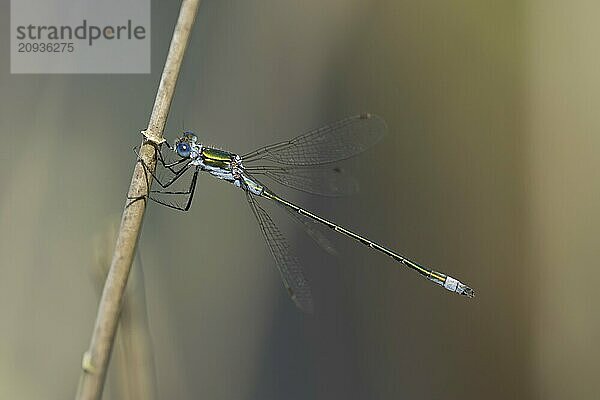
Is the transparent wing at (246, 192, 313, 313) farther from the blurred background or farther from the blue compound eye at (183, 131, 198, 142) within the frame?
the blue compound eye at (183, 131, 198, 142)

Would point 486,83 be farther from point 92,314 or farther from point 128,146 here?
point 92,314

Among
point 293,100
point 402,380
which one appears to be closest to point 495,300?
point 402,380

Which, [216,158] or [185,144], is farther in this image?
[216,158]

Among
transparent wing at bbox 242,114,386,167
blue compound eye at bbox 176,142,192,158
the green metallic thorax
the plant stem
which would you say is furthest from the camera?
transparent wing at bbox 242,114,386,167

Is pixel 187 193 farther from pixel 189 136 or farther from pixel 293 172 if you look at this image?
pixel 293 172

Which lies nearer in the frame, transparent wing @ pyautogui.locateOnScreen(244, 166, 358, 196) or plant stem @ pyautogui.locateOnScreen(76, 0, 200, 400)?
plant stem @ pyautogui.locateOnScreen(76, 0, 200, 400)
